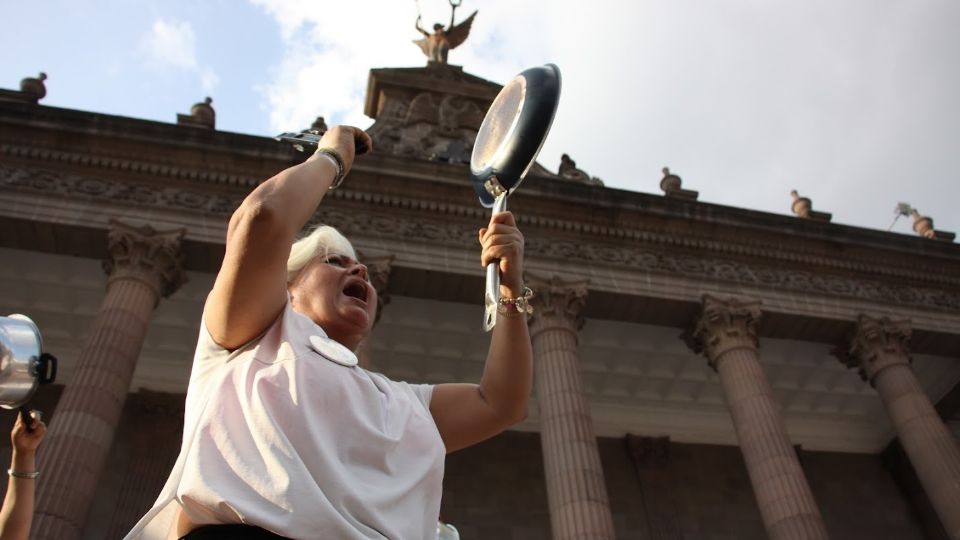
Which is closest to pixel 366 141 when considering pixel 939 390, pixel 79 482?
pixel 79 482

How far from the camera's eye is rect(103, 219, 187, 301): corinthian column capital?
14016 mm

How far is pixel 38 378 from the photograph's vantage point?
257cm

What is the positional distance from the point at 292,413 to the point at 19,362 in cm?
100

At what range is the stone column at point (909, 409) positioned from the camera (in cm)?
1495

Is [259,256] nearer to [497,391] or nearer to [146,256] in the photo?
[497,391]

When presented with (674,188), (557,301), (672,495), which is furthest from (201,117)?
(672,495)

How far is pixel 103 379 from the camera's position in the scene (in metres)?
12.2

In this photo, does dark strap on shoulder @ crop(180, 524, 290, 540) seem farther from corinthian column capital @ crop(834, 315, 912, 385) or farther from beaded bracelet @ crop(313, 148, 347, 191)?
A: corinthian column capital @ crop(834, 315, 912, 385)

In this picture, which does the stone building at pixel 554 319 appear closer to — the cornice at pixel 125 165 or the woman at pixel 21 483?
the cornice at pixel 125 165

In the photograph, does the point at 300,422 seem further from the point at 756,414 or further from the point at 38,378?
the point at 756,414

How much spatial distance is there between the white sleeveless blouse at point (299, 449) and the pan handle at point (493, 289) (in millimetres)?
412

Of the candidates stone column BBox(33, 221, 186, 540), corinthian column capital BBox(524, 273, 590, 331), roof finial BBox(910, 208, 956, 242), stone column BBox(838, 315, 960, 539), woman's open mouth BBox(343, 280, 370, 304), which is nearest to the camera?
woman's open mouth BBox(343, 280, 370, 304)

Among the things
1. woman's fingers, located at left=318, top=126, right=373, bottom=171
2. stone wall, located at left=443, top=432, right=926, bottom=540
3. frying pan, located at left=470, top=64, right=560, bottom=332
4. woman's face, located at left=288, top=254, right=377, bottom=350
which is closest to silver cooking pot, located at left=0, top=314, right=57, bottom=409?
woman's face, located at left=288, top=254, right=377, bottom=350

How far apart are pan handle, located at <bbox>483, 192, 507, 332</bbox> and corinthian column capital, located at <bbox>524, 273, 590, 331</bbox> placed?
12707 millimetres
